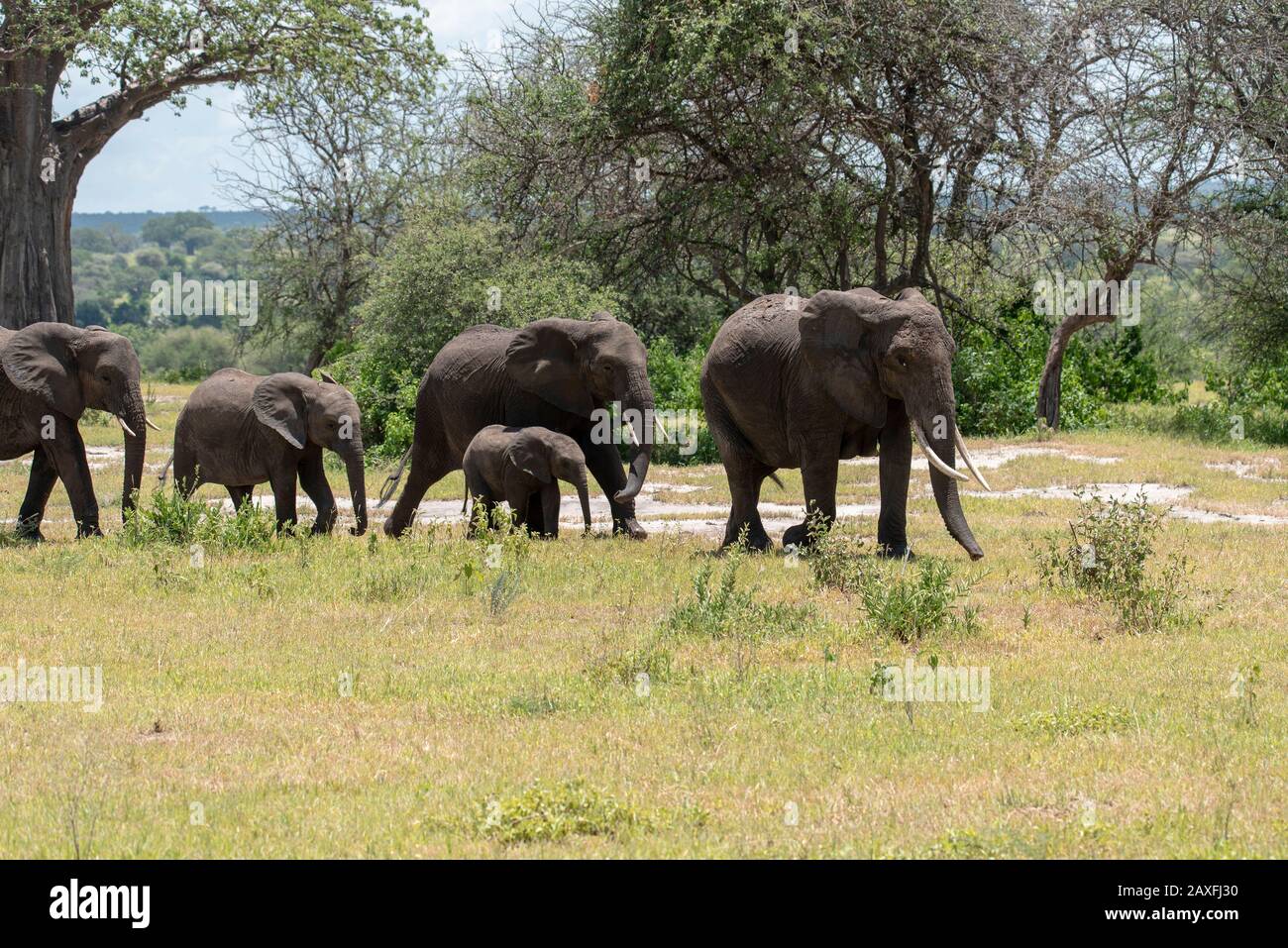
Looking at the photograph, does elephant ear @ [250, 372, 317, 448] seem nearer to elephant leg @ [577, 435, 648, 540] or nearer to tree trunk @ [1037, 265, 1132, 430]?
elephant leg @ [577, 435, 648, 540]

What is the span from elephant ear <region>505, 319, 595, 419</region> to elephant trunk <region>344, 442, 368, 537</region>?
6.03ft

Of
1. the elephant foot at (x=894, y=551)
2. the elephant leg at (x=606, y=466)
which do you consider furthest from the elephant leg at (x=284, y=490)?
the elephant foot at (x=894, y=551)

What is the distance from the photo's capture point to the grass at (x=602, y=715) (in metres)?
6.02

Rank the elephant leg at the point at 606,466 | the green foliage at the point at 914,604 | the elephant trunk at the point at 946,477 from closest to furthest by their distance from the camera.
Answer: the green foliage at the point at 914,604 < the elephant trunk at the point at 946,477 < the elephant leg at the point at 606,466

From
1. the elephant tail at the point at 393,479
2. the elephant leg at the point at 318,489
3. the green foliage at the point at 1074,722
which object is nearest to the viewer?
the green foliage at the point at 1074,722

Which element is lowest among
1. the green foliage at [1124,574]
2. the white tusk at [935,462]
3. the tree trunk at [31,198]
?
the green foliage at [1124,574]

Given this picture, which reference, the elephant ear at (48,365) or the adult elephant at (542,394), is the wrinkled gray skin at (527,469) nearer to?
the adult elephant at (542,394)

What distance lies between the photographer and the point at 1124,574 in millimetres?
10562

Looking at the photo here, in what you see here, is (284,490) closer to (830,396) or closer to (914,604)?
(830,396)

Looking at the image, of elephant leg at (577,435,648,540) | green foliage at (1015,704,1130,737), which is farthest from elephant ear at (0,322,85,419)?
green foliage at (1015,704,1130,737)

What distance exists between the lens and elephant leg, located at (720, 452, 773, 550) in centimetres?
1418

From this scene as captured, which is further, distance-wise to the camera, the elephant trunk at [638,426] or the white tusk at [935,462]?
the elephant trunk at [638,426]

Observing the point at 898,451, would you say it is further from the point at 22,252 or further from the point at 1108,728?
the point at 22,252

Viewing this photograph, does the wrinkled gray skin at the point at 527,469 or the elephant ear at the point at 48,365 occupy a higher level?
the elephant ear at the point at 48,365
